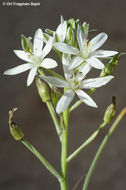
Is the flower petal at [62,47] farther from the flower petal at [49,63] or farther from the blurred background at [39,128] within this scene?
the blurred background at [39,128]

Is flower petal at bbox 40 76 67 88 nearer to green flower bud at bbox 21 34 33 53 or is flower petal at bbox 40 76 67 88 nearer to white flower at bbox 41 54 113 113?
white flower at bbox 41 54 113 113

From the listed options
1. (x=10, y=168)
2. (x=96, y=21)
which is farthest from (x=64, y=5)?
(x=10, y=168)

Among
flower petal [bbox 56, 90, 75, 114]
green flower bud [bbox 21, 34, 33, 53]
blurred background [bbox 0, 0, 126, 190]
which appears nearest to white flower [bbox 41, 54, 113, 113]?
flower petal [bbox 56, 90, 75, 114]

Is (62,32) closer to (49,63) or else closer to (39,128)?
(49,63)

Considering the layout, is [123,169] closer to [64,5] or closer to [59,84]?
[64,5]

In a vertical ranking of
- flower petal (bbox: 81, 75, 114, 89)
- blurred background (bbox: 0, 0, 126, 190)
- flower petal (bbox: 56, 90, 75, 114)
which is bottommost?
blurred background (bbox: 0, 0, 126, 190)

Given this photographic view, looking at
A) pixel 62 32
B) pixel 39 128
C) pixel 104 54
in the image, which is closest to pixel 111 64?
pixel 104 54
